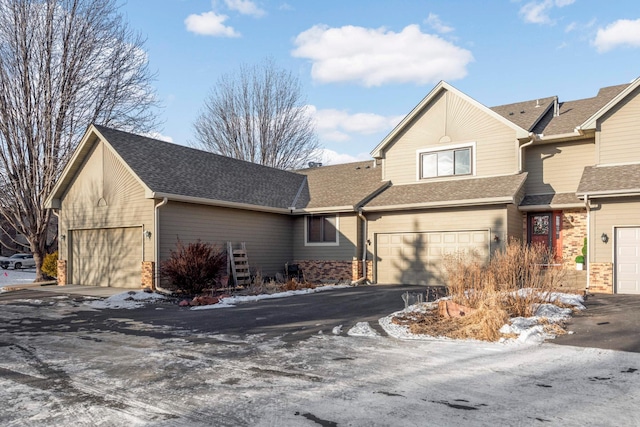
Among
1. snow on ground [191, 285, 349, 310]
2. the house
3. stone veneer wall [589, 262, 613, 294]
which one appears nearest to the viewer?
snow on ground [191, 285, 349, 310]

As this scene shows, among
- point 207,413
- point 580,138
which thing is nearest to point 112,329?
point 207,413

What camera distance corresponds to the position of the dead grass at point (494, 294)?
8188 millimetres

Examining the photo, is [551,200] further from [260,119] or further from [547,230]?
[260,119]

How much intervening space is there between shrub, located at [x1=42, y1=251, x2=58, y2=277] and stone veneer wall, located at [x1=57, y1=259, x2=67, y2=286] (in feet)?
5.72

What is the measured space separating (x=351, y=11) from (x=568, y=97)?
9.83 metres

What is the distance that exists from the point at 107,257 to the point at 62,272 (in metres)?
2.65

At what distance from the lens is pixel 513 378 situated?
5406 mm

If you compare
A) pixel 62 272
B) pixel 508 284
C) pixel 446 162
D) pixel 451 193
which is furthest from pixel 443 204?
pixel 62 272

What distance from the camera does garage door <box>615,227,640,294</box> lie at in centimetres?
1327

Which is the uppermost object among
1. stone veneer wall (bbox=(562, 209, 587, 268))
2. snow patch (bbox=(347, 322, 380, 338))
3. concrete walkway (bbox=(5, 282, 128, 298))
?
stone veneer wall (bbox=(562, 209, 587, 268))

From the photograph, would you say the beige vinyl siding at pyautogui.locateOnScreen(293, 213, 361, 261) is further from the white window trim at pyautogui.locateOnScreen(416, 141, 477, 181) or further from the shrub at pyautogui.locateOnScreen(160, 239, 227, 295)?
the shrub at pyautogui.locateOnScreen(160, 239, 227, 295)

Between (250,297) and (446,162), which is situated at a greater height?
(446,162)

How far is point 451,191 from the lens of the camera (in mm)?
16453

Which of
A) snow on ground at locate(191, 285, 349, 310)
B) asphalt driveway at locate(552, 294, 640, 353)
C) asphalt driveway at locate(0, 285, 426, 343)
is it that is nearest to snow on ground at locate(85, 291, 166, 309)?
asphalt driveway at locate(0, 285, 426, 343)
